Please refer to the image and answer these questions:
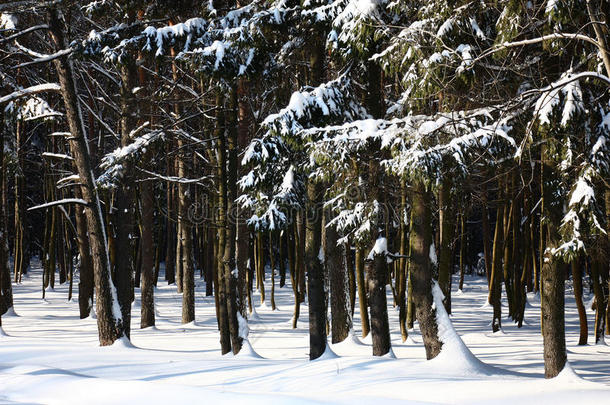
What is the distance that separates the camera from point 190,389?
6.65 m

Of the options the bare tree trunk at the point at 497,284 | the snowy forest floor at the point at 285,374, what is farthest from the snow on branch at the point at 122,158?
the bare tree trunk at the point at 497,284

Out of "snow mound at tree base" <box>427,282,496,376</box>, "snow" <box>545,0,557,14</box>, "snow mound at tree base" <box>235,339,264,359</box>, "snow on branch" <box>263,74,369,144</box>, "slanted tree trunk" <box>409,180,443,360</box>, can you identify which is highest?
"snow" <box>545,0,557,14</box>

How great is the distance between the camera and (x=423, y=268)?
9992 mm

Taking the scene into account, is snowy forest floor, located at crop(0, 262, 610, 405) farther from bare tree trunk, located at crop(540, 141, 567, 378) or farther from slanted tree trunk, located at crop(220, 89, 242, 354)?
slanted tree trunk, located at crop(220, 89, 242, 354)

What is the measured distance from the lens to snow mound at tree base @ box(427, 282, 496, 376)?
9.09 m

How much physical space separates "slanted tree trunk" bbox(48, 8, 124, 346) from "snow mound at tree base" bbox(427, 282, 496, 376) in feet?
20.5

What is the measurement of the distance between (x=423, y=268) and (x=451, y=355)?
1.54m

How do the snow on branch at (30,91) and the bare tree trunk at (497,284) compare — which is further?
the bare tree trunk at (497,284)

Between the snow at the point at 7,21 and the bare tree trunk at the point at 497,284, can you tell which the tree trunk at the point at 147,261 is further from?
the bare tree trunk at the point at 497,284

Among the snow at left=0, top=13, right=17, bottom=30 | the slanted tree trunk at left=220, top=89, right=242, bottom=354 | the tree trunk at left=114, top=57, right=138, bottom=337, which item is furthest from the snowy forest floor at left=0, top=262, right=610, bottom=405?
the snow at left=0, top=13, right=17, bottom=30

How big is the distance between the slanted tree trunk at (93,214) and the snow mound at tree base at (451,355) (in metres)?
6.26

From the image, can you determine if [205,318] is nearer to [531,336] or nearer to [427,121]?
[531,336]

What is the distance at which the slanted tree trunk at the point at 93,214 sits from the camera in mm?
11250

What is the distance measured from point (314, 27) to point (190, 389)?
23.1 ft
